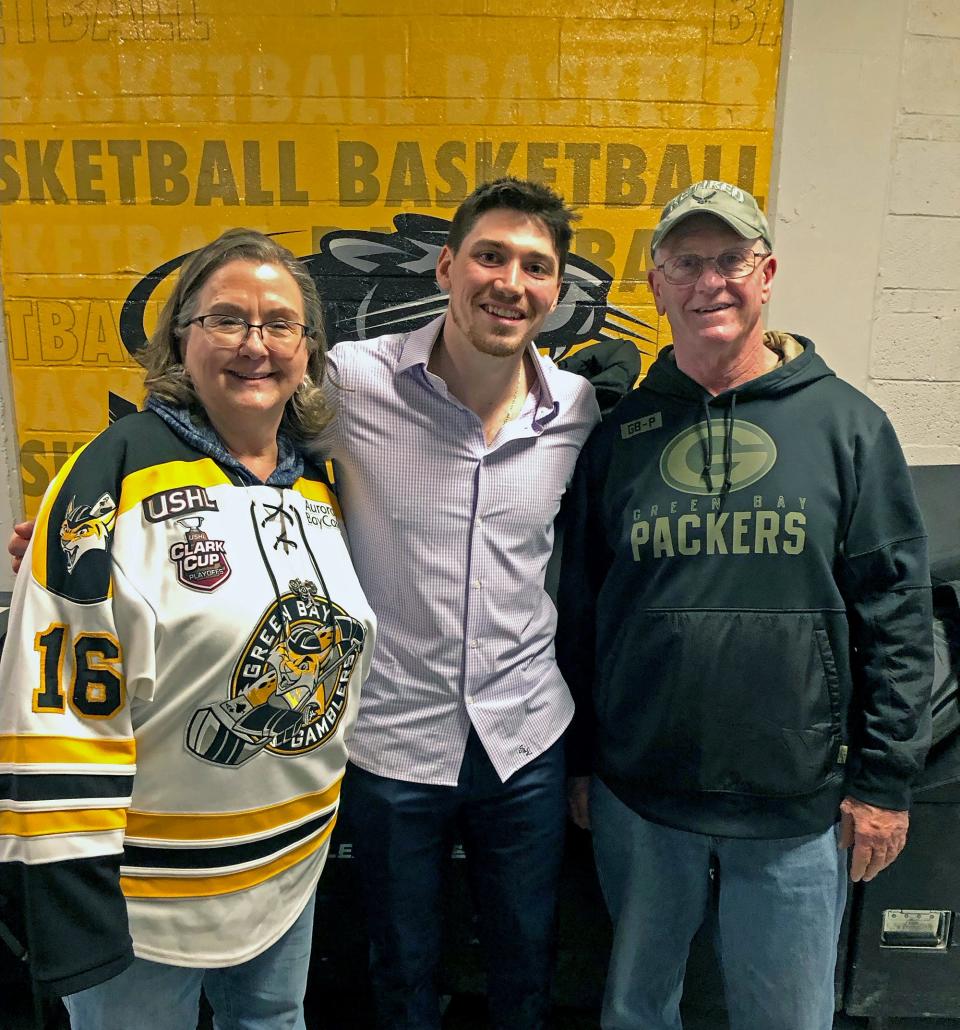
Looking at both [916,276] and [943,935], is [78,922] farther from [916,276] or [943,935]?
[916,276]

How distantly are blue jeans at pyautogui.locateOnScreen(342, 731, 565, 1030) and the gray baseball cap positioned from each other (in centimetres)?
98

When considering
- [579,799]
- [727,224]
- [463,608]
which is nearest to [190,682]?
[463,608]

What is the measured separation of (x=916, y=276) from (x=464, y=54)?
4.92ft

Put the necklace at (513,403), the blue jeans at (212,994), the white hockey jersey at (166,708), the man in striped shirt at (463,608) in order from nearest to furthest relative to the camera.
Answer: the white hockey jersey at (166,708), the blue jeans at (212,994), the man in striped shirt at (463,608), the necklace at (513,403)

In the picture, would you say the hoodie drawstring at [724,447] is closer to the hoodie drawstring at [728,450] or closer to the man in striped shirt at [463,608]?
the hoodie drawstring at [728,450]

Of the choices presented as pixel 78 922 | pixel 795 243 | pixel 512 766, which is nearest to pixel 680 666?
pixel 512 766

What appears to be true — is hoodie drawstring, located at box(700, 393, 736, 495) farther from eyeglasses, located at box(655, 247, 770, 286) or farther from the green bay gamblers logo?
the green bay gamblers logo

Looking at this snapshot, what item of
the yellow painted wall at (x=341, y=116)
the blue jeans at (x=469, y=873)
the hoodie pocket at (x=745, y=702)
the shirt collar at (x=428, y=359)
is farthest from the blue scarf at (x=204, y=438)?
the yellow painted wall at (x=341, y=116)

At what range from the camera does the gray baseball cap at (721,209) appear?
129cm

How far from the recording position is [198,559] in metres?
1.04

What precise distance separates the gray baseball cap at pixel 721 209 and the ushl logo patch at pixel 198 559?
3.05 feet

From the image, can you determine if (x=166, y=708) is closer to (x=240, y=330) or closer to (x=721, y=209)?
(x=240, y=330)

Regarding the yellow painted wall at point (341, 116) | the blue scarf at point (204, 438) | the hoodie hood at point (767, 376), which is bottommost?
the blue scarf at point (204, 438)

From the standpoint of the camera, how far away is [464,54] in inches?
85.9
